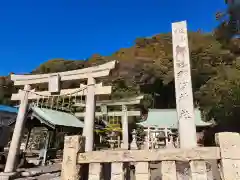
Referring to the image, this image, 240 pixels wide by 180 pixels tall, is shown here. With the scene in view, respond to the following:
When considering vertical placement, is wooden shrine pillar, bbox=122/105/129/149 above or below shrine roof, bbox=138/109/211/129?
below

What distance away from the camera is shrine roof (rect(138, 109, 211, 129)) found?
17.8m

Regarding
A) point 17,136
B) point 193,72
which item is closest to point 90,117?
point 17,136

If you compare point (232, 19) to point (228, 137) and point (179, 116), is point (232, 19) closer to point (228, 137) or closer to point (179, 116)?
point (179, 116)

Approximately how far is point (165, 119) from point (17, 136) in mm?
15757

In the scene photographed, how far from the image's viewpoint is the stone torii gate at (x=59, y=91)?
19.5 feet

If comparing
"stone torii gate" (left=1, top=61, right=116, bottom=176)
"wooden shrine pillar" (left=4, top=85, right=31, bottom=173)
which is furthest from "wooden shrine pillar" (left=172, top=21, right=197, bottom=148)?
"wooden shrine pillar" (left=4, top=85, right=31, bottom=173)

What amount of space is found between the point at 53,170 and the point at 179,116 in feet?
17.8

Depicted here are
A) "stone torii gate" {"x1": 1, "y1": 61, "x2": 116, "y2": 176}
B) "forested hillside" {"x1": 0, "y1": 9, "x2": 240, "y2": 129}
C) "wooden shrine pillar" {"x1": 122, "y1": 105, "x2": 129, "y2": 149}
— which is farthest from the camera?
"forested hillside" {"x1": 0, "y1": 9, "x2": 240, "y2": 129}

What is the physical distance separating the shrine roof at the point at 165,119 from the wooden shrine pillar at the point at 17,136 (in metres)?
12.1

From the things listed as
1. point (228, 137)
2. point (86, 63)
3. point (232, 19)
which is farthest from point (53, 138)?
point (86, 63)

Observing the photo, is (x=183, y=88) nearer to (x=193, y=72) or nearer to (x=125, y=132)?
(x=125, y=132)

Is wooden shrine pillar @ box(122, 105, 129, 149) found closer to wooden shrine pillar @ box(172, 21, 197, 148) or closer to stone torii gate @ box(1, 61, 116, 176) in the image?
stone torii gate @ box(1, 61, 116, 176)

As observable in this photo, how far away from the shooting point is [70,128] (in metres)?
9.50

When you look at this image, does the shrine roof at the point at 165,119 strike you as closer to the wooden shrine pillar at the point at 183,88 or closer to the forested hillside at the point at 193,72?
the forested hillside at the point at 193,72
